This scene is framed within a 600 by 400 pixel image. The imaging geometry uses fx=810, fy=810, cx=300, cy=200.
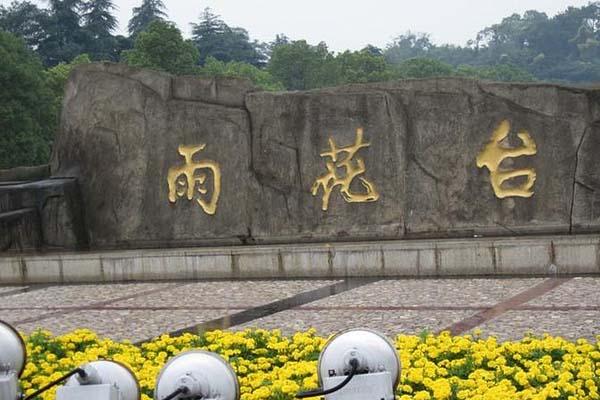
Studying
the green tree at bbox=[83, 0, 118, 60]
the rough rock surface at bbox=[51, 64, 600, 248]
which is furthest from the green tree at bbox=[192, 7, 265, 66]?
the rough rock surface at bbox=[51, 64, 600, 248]

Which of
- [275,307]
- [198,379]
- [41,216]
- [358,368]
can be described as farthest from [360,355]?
[41,216]

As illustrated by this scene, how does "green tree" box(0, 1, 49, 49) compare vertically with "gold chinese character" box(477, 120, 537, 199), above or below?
above

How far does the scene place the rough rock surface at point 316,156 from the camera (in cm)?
808

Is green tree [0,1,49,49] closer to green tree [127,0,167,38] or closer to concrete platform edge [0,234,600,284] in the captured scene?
green tree [127,0,167,38]

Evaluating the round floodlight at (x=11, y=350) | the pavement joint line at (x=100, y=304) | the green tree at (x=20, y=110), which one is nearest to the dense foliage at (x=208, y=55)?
the green tree at (x=20, y=110)

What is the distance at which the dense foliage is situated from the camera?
24734 mm

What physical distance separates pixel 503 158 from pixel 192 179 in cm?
354

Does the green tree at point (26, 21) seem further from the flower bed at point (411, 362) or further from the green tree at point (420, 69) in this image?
the flower bed at point (411, 362)

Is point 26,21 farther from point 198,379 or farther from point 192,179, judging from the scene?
point 198,379

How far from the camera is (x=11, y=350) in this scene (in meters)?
2.52

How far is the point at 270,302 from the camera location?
6.72 meters

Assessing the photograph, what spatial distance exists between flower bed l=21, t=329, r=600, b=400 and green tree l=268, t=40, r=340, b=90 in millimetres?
46690

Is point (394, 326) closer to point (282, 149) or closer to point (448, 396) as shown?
point (448, 396)

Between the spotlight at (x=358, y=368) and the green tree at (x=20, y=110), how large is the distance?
2169 centimetres
